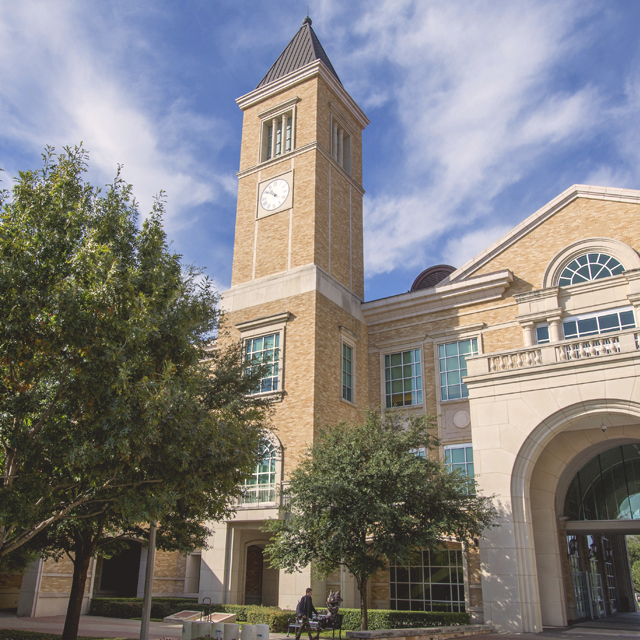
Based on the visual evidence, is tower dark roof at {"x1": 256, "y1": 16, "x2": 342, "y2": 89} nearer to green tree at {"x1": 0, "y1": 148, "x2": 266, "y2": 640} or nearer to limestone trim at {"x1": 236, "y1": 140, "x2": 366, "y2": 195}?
limestone trim at {"x1": 236, "y1": 140, "x2": 366, "y2": 195}

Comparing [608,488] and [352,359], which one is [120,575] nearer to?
[352,359]

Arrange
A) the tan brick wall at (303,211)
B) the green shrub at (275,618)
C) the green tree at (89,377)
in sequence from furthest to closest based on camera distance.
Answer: the tan brick wall at (303,211) → the green shrub at (275,618) → the green tree at (89,377)

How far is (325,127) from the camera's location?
1128 inches

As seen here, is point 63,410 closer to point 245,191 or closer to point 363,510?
point 363,510

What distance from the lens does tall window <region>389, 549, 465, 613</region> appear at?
20.1 m

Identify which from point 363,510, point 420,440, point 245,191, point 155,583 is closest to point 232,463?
point 363,510

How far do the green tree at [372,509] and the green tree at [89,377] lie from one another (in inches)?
161

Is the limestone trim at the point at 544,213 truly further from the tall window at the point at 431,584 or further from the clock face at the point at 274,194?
the tall window at the point at 431,584

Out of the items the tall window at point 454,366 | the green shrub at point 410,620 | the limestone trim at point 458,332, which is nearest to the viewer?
the green shrub at point 410,620

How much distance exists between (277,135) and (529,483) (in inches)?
782

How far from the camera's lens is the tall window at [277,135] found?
2888 cm

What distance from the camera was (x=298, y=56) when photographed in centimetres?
3172

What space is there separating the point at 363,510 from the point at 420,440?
9.16 feet

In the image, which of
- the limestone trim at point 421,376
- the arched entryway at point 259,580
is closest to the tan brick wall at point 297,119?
the limestone trim at point 421,376
